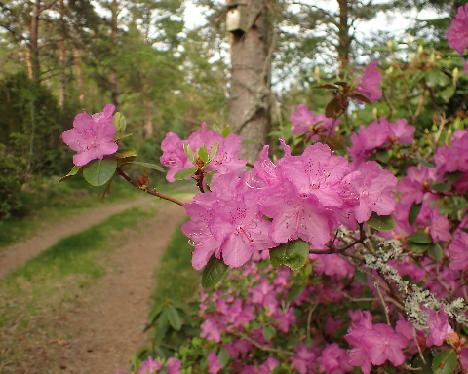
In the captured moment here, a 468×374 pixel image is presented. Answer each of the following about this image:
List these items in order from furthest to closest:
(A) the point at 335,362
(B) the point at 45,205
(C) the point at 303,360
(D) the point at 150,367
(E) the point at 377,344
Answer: (B) the point at 45,205, (C) the point at 303,360, (A) the point at 335,362, (D) the point at 150,367, (E) the point at 377,344

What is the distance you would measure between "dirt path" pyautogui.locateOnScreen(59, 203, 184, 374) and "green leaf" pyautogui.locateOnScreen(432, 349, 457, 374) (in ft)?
7.64

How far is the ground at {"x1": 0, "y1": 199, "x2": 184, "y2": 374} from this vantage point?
2926mm

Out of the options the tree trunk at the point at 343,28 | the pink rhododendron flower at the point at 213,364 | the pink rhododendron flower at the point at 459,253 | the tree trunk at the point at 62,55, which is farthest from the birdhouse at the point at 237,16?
the tree trunk at the point at 62,55

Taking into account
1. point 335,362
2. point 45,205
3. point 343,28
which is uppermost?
point 343,28

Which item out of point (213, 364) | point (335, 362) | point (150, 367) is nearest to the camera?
point (150, 367)

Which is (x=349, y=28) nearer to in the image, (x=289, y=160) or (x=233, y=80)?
(x=289, y=160)

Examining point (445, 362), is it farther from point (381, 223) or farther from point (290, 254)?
point (290, 254)

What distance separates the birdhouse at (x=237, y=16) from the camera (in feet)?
10.5

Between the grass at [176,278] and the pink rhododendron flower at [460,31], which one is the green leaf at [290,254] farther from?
the grass at [176,278]

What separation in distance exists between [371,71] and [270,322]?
1421mm

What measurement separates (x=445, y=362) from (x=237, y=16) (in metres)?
2.89

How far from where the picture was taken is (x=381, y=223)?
0.82 meters

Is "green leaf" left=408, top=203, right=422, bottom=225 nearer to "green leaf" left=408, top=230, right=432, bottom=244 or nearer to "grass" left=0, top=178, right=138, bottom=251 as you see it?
"green leaf" left=408, top=230, right=432, bottom=244

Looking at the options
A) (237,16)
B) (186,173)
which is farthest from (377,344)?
(237,16)
